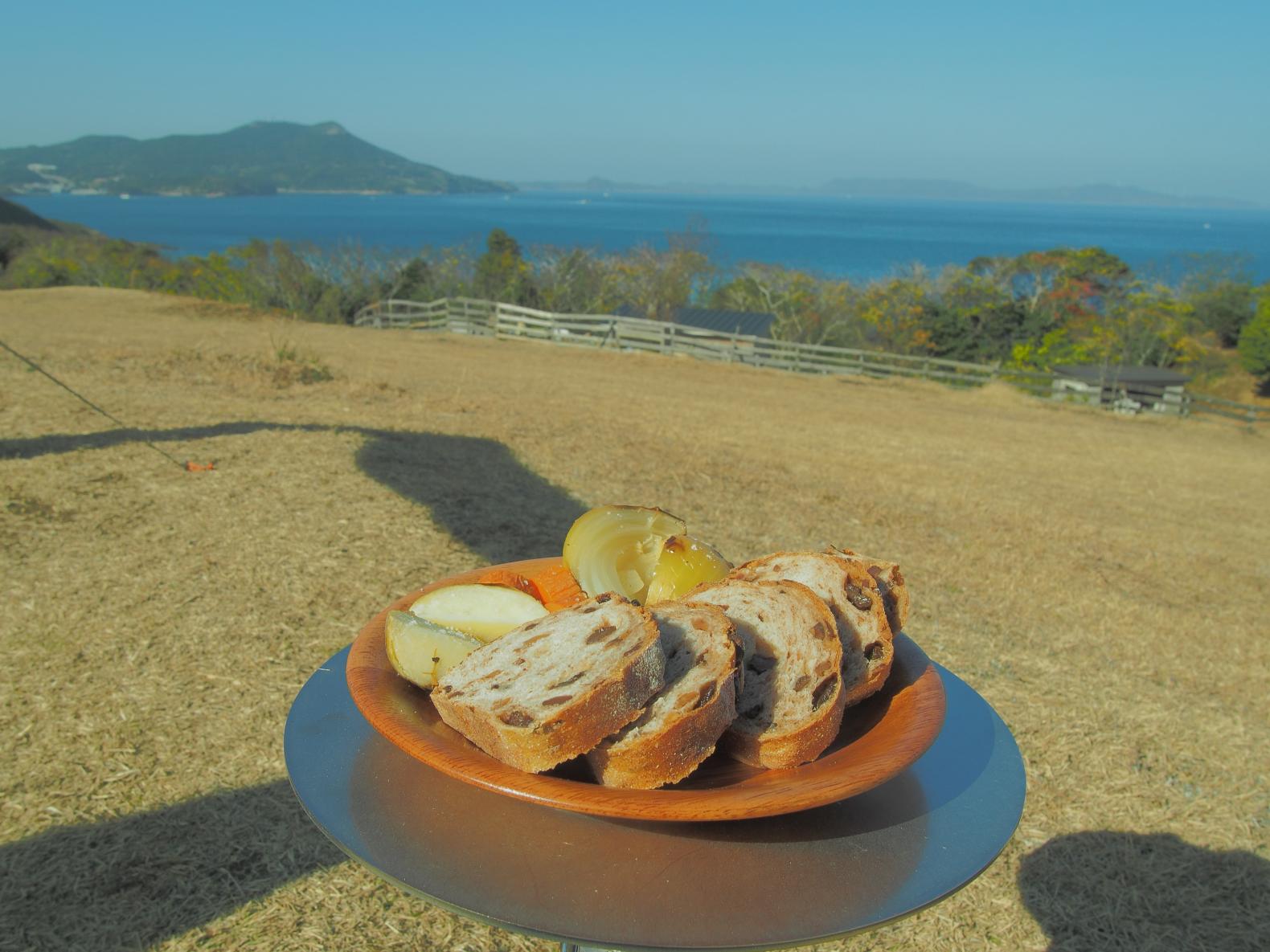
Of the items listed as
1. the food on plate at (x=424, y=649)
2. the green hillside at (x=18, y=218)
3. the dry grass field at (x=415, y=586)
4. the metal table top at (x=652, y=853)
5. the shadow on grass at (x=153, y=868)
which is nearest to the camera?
the metal table top at (x=652, y=853)

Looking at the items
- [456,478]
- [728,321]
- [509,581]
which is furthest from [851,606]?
[728,321]

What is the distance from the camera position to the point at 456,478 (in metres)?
7.14

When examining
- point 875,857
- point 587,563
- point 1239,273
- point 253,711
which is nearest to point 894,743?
point 875,857

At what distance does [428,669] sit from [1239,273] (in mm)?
64488

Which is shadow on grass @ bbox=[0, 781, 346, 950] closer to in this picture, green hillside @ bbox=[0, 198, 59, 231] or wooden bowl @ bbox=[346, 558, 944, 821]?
wooden bowl @ bbox=[346, 558, 944, 821]

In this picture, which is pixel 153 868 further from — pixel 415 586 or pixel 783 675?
pixel 783 675

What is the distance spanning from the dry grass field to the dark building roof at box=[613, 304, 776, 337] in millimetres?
22818

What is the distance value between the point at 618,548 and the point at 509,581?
0.26 m

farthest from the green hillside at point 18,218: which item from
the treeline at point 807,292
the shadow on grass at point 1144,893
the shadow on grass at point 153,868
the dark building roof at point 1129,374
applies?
the shadow on grass at point 1144,893

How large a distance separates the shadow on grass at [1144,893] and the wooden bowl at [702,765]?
195 centimetres

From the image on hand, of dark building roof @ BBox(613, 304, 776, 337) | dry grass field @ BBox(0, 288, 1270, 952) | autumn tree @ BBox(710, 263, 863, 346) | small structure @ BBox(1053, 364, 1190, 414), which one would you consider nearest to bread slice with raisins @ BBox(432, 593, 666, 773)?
dry grass field @ BBox(0, 288, 1270, 952)

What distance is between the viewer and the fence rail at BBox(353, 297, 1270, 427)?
24.9m

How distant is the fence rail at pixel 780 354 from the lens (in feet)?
81.7

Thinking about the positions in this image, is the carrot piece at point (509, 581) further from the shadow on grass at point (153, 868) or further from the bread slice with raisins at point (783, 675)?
the shadow on grass at point (153, 868)
